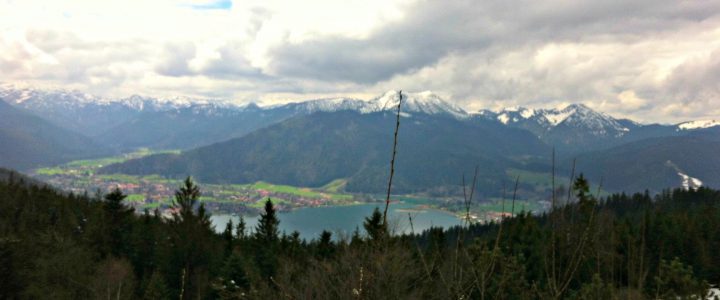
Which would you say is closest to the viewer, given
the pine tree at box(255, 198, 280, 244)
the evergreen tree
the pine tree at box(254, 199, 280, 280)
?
the pine tree at box(254, 199, 280, 280)

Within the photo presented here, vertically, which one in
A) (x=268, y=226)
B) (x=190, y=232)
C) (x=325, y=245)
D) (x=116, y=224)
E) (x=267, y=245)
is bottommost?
(x=267, y=245)

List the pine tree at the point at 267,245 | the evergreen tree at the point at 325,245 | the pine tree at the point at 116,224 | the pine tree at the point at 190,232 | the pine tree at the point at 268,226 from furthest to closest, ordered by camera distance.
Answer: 1. the pine tree at the point at 268,226
2. the pine tree at the point at 190,232
3. the evergreen tree at the point at 325,245
4. the pine tree at the point at 116,224
5. the pine tree at the point at 267,245

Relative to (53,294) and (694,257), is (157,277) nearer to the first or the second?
(53,294)

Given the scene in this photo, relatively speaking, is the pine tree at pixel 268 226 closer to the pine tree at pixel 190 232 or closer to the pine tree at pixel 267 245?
the pine tree at pixel 267 245

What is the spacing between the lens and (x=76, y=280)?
29219 mm

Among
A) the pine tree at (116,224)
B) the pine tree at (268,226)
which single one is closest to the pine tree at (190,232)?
the pine tree at (116,224)

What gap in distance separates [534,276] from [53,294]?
3320 cm

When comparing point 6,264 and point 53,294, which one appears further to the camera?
point 53,294

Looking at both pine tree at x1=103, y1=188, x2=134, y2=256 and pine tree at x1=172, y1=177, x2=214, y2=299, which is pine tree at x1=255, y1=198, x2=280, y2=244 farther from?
pine tree at x1=103, y1=188, x2=134, y2=256

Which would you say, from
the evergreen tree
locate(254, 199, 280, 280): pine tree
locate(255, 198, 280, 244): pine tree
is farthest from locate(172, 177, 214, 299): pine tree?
the evergreen tree

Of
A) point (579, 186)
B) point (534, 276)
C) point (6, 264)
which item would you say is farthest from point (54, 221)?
point (579, 186)

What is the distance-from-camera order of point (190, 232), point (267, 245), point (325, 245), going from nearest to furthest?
point (325, 245) < point (190, 232) < point (267, 245)

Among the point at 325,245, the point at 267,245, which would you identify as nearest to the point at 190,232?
the point at 267,245

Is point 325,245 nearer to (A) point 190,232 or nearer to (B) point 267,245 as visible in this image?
(B) point 267,245
